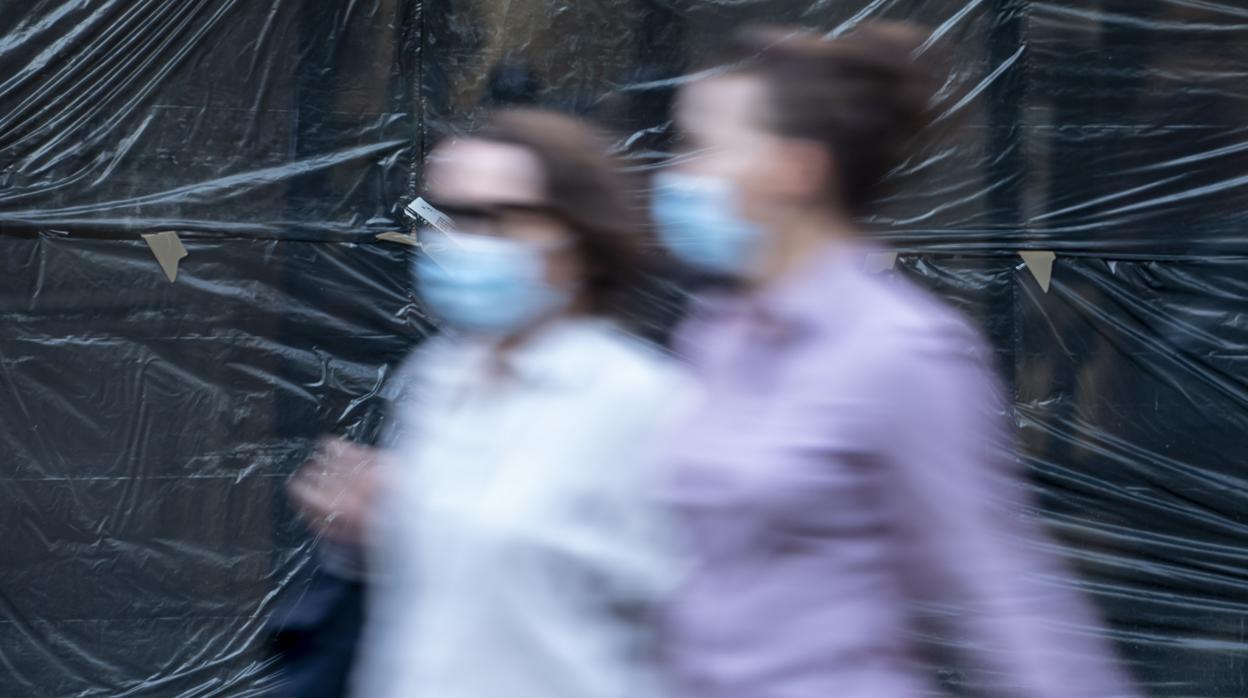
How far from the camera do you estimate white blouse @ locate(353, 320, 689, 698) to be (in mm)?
1796

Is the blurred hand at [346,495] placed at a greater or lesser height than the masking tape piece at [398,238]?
lesser

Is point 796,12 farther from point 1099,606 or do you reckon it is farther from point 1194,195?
point 1099,606

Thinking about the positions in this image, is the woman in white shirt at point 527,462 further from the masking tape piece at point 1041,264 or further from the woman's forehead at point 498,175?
the masking tape piece at point 1041,264

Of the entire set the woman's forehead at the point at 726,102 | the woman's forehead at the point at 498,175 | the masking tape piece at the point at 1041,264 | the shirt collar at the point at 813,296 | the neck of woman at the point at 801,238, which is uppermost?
the woman's forehead at the point at 726,102

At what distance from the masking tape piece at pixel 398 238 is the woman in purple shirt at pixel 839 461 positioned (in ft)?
12.6

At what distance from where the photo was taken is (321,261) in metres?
5.49

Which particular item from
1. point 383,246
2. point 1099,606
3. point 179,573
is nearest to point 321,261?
point 383,246

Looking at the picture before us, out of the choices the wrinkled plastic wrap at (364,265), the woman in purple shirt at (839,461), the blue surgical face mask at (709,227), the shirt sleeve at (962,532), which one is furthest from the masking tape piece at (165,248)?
the shirt sleeve at (962,532)

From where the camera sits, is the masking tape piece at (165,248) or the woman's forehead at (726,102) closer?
the woman's forehead at (726,102)

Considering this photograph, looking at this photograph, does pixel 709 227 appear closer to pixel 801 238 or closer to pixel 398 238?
pixel 801 238

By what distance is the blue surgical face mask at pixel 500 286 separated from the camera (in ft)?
6.36

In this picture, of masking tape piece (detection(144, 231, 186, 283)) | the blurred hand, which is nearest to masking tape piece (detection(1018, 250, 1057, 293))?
masking tape piece (detection(144, 231, 186, 283))

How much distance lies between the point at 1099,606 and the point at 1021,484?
55cm

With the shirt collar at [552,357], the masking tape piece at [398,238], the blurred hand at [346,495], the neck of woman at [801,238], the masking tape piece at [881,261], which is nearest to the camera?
the neck of woman at [801,238]
